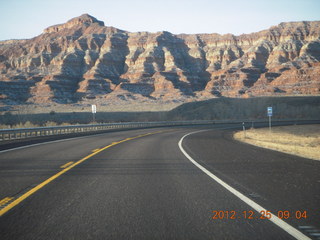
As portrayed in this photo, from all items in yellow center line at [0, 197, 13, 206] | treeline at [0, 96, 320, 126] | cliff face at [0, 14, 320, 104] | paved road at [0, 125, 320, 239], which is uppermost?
cliff face at [0, 14, 320, 104]

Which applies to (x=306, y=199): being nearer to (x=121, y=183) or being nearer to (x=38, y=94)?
(x=121, y=183)

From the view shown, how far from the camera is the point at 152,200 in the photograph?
17.0ft

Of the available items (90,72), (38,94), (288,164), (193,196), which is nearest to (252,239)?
(193,196)

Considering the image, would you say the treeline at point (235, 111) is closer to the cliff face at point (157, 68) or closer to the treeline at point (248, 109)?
the treeline at point (248, 109)

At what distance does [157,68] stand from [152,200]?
171m

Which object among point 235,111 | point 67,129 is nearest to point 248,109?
point 235,111

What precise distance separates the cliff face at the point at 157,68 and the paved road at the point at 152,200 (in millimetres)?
127236

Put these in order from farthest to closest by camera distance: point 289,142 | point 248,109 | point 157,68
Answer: point 157,68 → point 248,109 → point 289,142

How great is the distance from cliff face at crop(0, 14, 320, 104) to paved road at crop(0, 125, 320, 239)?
127m

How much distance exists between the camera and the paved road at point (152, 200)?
379 centimetres

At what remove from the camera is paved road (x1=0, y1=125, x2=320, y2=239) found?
3.79 m

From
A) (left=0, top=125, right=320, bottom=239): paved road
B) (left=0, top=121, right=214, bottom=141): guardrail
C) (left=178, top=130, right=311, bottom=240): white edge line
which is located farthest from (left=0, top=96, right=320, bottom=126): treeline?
(left=178, top=130, right=311, bottom=240): white edge line
